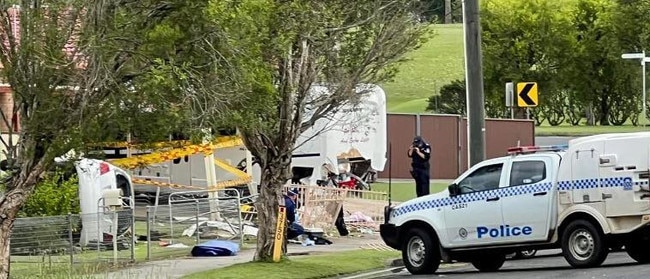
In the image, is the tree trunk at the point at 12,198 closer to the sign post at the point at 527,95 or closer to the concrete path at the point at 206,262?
the concrete path at the point at 206,262

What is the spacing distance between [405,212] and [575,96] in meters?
52.6

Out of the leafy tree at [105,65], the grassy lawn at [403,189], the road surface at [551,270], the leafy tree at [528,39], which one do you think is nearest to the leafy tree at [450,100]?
the leafy tree at [528,39]

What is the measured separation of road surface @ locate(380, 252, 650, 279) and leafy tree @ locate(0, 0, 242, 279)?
6045mm

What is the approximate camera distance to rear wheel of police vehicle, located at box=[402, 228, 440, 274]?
19.7 metres

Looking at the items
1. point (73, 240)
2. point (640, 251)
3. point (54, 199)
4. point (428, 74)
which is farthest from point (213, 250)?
point (428, 74)

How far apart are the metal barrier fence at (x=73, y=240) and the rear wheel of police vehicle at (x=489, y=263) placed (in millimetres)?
5862

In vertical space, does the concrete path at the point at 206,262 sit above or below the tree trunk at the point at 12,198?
below

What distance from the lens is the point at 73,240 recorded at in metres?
20.6

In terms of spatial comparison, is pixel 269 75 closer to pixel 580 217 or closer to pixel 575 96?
pixel 580 217

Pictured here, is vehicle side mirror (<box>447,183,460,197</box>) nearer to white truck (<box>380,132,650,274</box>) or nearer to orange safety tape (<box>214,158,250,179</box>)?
white truck (<box>380,132,650,274</box>)

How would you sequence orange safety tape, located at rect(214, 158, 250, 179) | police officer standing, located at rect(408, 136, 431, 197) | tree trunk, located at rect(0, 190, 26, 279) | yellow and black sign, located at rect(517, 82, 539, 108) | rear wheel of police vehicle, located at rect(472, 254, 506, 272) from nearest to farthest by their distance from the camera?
tree trunk, located at rect(0, 190, 26, 279) < rear wheel of police vehicle, located at rect(472, 254, 506, 272) < yellow and black sign, located at rect(517, 82, 539, 108) < police officer standing, located at rect(408, 136, 431, 197) < orange safety tape, located at rect(214, 158, 250, 179)

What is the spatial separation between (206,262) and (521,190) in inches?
219

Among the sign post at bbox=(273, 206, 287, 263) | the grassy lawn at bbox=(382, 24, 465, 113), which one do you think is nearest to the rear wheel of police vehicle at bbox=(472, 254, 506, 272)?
the sign post at bbox=(273, 206, 287, 263)

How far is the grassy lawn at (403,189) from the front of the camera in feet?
112
